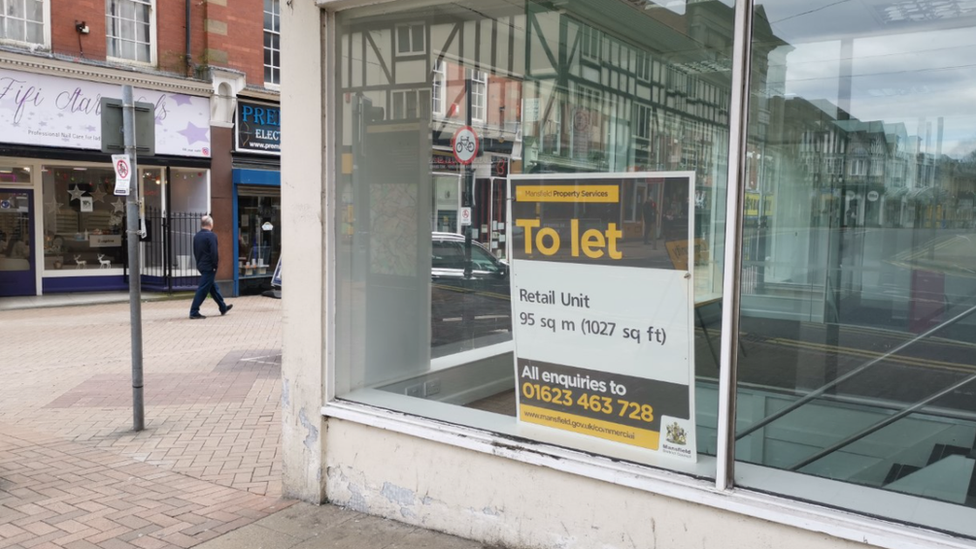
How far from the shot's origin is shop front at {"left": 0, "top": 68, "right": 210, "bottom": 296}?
47.1 feet

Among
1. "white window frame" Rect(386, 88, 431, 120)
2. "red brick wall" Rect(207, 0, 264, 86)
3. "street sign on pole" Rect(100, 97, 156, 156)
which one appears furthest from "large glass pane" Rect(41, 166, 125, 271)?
"white window frame" Rect(386, 88, 431, 120)

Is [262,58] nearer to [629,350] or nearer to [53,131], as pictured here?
[53,131]

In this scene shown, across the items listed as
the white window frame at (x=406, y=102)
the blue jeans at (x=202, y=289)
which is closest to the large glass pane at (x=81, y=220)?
the blue jeans at (x=202, y=289)

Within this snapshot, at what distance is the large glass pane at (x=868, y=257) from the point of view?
5055 mm

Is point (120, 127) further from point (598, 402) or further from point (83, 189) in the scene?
point (83, 189)

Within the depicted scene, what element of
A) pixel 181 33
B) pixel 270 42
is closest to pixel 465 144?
pixel 181 33

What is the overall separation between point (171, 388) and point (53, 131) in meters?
8.85

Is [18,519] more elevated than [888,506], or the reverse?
[888,506]

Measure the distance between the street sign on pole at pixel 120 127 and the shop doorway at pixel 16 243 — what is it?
33.1 ft

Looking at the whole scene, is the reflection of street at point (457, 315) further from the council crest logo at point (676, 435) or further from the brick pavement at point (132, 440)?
the council crest logo at point (676, 435)

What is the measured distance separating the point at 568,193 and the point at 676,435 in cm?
131

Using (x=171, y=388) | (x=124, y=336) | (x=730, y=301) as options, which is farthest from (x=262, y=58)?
(x=730, y=301)

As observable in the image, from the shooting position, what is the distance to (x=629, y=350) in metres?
3.71

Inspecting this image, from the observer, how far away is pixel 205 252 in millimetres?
13484
